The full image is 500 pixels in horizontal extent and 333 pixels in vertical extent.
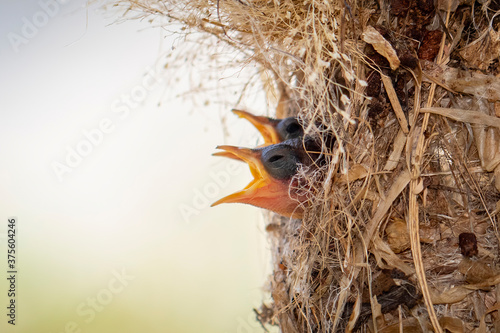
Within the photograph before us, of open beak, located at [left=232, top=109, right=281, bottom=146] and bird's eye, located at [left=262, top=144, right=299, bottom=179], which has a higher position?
open beak, located at [left=232, top=109, right=281, bottom=146]

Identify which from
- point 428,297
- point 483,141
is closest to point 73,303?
point 428,297

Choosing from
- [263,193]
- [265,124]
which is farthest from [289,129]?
[263,193]

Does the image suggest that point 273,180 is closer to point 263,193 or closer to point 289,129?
point 263,193

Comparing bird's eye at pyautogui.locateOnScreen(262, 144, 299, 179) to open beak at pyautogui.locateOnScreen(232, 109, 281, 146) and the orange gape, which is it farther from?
open beak at pyautogui.locateOnScreen(232, 109, 281, 146)

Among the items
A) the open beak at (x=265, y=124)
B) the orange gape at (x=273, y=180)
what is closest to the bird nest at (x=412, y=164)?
the orange gape at (x=273, y=180)

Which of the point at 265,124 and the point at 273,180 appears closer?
the point at 273,180

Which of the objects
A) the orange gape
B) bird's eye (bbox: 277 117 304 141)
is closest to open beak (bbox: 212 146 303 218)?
the orange gape

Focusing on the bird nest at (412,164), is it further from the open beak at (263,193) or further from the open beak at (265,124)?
the open beak at (265,124)
